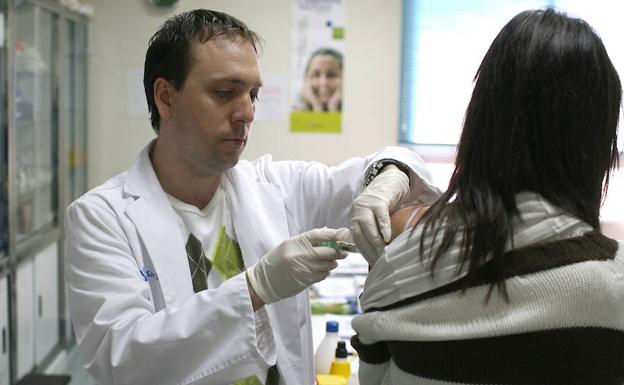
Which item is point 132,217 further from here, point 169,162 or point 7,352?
point 7,352

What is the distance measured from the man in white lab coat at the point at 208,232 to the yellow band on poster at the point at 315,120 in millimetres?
2355

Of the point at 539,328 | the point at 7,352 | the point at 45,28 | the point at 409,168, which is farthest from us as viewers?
the point at 45,28

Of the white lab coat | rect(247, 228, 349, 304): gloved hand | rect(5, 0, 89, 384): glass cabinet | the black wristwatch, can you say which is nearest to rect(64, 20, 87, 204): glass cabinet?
rect(5, 0, 89, 384): glass cabinet

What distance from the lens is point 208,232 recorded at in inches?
59.2

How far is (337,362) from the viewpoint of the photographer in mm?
1787

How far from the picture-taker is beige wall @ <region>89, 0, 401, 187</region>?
399 cm

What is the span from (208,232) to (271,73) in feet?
8.77

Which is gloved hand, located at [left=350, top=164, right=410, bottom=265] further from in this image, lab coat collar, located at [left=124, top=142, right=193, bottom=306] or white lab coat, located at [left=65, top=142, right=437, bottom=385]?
lab coat collar, located at [left=124, top=142, right=193, bottom=306]

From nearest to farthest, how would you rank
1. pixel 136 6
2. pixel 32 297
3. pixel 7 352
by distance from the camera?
pixel 7 352, pixel 32 297, pixel 136 6

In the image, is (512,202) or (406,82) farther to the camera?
(406,82)

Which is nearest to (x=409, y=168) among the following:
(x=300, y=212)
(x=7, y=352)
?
(x=300, y=212)

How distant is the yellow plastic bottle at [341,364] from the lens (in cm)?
178

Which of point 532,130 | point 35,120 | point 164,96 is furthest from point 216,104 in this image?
point 35,120

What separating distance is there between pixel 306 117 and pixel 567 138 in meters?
3.25
